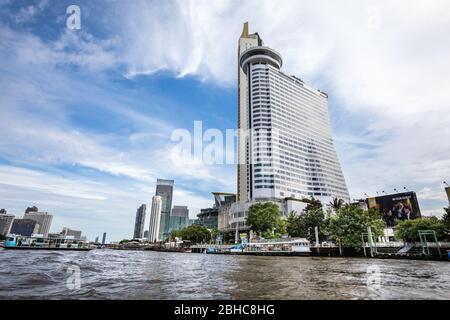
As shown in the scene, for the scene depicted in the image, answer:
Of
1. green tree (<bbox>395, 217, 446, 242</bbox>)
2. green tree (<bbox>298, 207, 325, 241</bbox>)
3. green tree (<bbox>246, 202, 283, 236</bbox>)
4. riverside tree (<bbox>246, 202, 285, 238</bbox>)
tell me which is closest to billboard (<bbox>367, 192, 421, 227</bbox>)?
green tree (<bbox>298, 207, 325, 241</bbox>)

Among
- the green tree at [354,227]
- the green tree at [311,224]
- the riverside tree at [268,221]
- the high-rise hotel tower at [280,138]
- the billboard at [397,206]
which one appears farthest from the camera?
the high-rise hotel tower at [280,138]

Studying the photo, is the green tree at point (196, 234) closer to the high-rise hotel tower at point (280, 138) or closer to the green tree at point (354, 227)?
the high-rise hotel tower at point (280, 138)

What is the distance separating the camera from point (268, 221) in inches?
3558

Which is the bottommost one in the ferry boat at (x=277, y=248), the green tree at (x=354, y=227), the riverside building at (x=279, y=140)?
the ferry boat at (x=277, y=248)

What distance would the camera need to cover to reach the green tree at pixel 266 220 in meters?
90.9

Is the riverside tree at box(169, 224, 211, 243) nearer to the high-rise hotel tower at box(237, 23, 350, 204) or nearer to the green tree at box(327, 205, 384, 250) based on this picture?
the high-rise hotel tower at box(237, 23, 350, 204)

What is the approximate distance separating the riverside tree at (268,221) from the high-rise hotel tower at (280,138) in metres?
31.9

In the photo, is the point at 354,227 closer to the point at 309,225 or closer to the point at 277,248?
the point at 309,225

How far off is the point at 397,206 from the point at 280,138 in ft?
225

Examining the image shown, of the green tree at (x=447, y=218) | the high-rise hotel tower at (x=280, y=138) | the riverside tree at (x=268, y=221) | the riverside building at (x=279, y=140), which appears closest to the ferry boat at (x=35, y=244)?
the riverside tree at (x=268, y=221)
